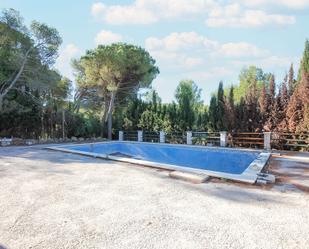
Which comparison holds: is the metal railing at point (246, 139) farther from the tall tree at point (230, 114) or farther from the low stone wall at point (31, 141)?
the low stone wall at point (31, 141)

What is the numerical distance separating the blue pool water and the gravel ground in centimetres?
435

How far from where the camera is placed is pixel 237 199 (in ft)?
13.4

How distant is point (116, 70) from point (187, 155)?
7.44 metres

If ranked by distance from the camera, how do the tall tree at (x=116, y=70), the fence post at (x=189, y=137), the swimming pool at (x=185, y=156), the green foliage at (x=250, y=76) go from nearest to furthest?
the swimming pool at (x=185, y=156) < the fence post at (x=189, y=137) < the tall tree at (x=116, y=70) < the green foliage at (x=250, y=76)

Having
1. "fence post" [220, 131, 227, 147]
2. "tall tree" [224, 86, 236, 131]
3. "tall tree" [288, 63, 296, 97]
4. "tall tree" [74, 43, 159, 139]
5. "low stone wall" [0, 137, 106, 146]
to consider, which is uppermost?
"tall tree" [74, 43, 159, 139]

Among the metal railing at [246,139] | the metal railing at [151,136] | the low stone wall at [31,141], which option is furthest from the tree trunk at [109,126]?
the metal railing at [246,139]

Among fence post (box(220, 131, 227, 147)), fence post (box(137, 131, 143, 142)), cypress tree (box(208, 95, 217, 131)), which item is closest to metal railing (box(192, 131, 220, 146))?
cypress tree (box(208, 95, 217, 131))

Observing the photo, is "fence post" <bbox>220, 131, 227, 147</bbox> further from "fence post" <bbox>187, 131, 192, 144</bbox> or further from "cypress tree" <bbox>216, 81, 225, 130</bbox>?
"fence post" <bbox>187, 131, 192, 144</bbox>

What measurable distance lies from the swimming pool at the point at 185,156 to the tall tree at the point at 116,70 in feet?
13.2

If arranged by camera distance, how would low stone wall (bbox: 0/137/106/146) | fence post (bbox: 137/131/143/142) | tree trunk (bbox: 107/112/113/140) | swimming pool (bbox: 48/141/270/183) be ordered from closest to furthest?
swimming pool (bbox: 48/141/270/183), low stone wall (bbox: 0/137/106/146), fence post (bbox: 137/131/143/142), tree trunk (bbox: 107/112/113/140)

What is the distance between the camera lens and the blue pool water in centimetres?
958

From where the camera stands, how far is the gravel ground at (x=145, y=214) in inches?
106

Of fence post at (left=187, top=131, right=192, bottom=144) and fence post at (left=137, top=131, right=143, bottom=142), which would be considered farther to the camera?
fence post at (left=137, top=131, right=143, bottom=142)

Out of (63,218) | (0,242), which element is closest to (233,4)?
(63,218)
